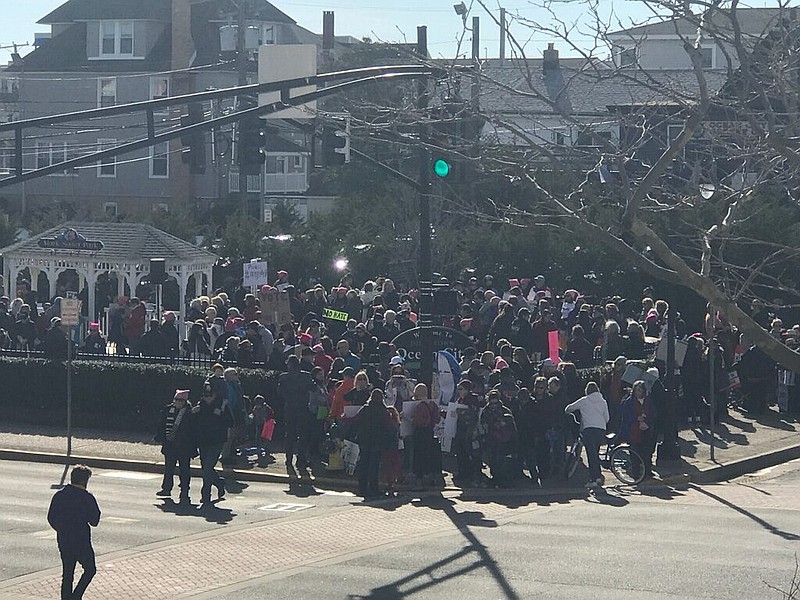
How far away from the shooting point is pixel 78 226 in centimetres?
3491

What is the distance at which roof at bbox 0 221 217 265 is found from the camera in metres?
32.6

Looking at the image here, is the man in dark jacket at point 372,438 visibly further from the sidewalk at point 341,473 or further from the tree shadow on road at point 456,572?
the tree shadow on road at point 456,572

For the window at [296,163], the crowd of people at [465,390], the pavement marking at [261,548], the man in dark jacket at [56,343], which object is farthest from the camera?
the window at [296,163]

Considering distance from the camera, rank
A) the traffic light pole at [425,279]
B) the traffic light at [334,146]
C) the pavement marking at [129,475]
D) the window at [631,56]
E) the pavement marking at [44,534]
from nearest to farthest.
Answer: the window at [631,56] → the pavement marking at [44,534] → the traffic light pole at [425,279] → the traffic light at [334,146] → the pavement marking at [129,475]

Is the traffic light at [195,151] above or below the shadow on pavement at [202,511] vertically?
above

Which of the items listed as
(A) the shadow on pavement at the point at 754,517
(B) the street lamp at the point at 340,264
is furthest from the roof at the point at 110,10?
(A) the shadow on pavement at the point at 754,517

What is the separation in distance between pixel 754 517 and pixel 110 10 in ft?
167

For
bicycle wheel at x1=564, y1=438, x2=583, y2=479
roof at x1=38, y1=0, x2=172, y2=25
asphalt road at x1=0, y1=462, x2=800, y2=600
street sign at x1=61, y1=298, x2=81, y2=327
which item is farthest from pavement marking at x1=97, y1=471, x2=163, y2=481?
roof at x1=38, y1=0, x2=172, y2=25

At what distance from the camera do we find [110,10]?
2453 inches

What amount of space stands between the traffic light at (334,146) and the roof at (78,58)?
41999mm

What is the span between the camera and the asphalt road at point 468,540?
13328 mm

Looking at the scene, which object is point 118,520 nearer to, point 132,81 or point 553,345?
point 553,345

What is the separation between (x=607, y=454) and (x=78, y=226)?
745 inches

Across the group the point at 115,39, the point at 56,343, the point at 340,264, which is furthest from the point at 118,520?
the point at 115,39
